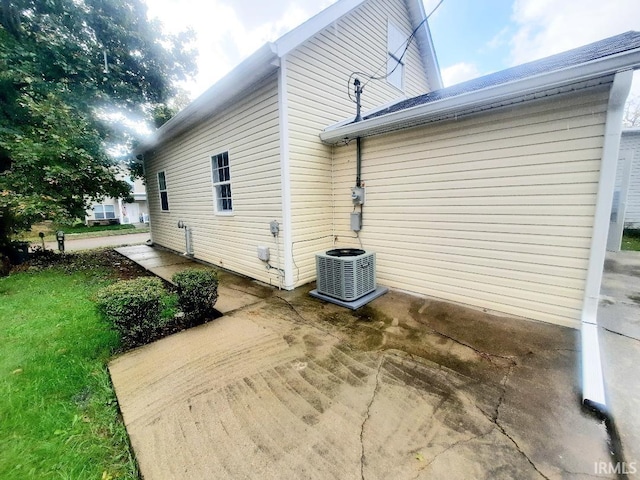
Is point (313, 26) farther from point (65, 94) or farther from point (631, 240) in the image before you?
point (631, 240)

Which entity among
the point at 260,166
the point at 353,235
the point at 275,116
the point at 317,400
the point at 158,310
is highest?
the point at 275,116

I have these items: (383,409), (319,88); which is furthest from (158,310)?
(319,88)

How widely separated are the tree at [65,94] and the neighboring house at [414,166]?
271cm

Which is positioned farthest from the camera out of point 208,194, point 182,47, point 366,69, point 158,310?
point 182,47

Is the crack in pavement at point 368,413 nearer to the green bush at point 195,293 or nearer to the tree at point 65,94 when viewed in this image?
the green bush at point 195,293

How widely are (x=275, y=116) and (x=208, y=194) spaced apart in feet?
10.0

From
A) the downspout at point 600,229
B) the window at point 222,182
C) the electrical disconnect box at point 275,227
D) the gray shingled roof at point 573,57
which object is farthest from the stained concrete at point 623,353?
the window at point 222,182

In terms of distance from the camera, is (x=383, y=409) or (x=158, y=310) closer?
(x=383, y=409)

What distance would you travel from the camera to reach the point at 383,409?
197 cm

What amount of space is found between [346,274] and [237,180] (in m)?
3.16

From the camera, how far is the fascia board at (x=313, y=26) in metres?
3.89

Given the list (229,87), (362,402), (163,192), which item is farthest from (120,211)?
(362,402)

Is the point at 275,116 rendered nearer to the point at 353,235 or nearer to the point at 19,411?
the point at 353,235

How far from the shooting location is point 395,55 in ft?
22.9
